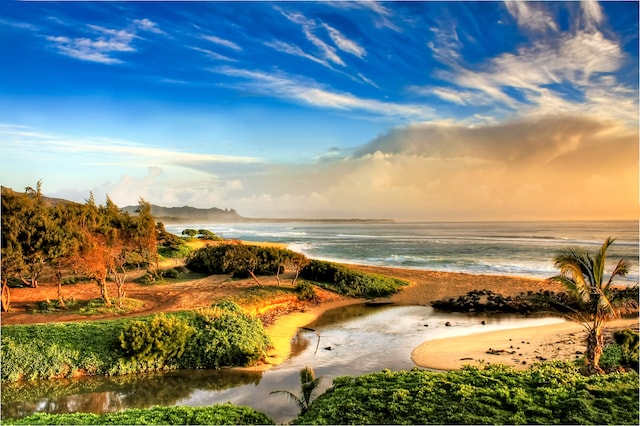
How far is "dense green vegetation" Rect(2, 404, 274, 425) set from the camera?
413 inches

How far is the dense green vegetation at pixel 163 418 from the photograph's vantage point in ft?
34.4

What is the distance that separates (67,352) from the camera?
1667 centimetres

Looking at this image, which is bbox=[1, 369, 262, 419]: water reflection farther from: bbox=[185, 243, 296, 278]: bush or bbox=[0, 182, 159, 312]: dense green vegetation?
bbox=[185, 243, 296, 278]: bush

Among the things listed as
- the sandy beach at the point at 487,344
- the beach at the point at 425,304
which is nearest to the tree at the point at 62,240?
the beach at the point at 425,304

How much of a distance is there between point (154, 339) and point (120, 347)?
1649mm

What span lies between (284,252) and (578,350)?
2183cm

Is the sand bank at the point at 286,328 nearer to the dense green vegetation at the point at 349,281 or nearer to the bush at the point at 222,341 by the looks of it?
the bush at the point at 222,341

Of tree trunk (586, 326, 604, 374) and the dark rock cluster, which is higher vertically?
tree trunk (586, 326, 604, 374)

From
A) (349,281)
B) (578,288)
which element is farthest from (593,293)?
(349,281)

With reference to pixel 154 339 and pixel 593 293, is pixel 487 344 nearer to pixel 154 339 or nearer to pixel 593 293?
pixel 593 293

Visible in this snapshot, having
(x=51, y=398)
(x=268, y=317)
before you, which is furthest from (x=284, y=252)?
(x=51, y=398)

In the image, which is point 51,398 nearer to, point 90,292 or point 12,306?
point 12,306

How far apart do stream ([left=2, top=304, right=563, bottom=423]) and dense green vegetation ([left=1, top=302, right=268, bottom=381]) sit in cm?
60

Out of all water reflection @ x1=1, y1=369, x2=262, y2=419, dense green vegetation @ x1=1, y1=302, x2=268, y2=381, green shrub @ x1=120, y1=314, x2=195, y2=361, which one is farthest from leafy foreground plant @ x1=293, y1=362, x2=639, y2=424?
green shrub @ x1=120, y1=314, x2=195, y2=361
